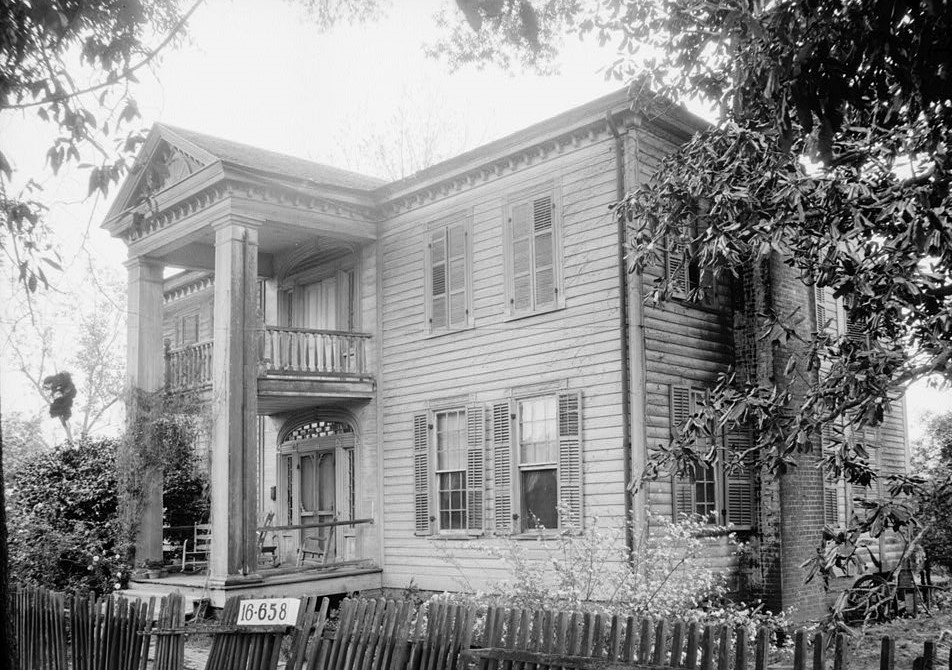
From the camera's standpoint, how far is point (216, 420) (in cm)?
1638

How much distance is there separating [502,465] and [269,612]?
772cm

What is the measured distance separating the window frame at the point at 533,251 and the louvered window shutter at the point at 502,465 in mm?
1619

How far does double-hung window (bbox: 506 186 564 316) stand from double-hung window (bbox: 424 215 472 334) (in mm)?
1028

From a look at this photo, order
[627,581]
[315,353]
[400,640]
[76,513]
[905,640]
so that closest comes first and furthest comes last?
[400,640] → [627,581] → [905,640] → [315,353] → [76,513]

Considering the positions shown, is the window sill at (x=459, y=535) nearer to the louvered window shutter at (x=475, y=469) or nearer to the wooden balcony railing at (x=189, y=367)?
the louvered window shutter at (x=475, y=469)

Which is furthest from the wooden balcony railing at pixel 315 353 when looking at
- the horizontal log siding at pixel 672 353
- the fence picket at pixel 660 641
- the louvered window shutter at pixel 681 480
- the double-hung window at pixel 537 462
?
the fence picket at pixel 660 641

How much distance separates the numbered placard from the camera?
826 centimetres

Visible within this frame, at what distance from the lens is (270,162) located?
1902 cm

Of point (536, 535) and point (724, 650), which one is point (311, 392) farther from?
point (724, 650)

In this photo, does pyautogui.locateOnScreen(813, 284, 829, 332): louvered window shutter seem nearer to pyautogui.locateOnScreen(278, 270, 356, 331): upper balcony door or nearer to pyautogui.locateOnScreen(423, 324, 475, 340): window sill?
pyautogui.locateOnScreen(423, 324, 475, 340): window sill

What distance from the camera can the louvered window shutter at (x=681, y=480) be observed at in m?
14.6

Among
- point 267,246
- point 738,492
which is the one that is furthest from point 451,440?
point 267,246

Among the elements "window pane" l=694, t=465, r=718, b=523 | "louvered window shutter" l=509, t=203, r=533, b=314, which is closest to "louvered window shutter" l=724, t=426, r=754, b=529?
"window pane" l=694, t=465, r=718, b=523

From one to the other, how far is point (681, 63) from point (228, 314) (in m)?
9.08
